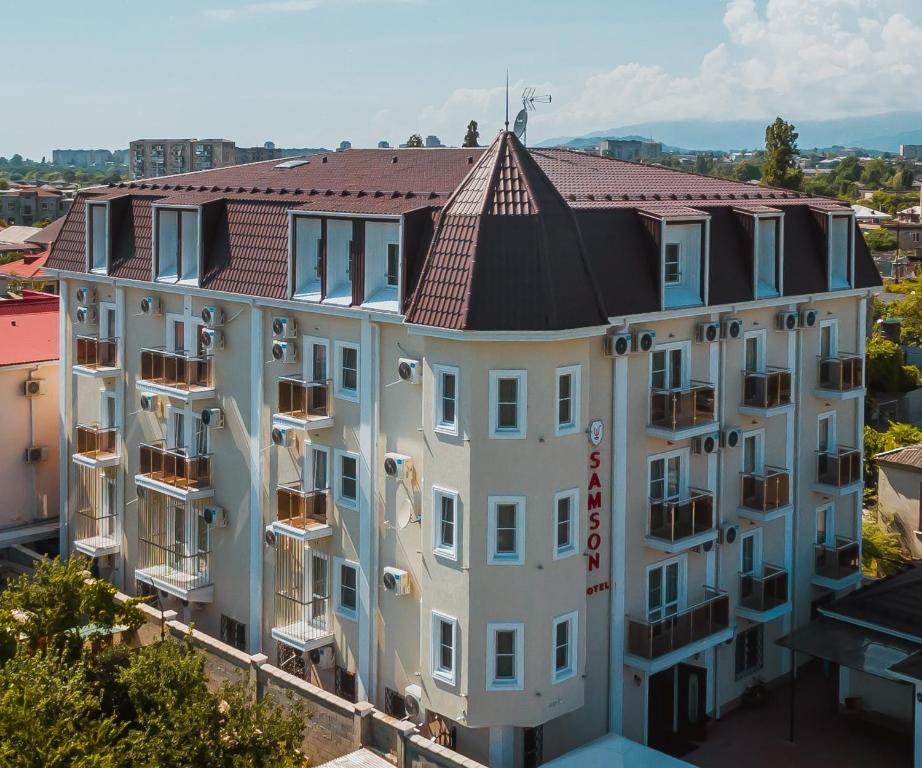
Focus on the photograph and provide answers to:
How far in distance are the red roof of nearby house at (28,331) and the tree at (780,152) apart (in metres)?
46.5

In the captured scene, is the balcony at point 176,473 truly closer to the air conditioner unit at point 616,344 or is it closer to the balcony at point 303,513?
the balcony at point 303,513

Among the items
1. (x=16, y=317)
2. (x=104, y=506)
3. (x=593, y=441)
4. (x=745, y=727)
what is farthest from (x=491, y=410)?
(x=16, y=317)

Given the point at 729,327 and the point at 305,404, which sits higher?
the point at 729,327

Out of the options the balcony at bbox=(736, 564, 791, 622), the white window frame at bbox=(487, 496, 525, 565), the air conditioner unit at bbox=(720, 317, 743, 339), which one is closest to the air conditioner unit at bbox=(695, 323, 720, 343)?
the air conditioner unit at bbox=(720, 317, 743, 339)

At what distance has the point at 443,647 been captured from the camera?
22828 mm

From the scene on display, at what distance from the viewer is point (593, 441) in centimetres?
2303

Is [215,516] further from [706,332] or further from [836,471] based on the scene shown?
[836,471]

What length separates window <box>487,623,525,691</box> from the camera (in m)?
22.2

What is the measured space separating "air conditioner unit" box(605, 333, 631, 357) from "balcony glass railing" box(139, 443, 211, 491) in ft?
35.9

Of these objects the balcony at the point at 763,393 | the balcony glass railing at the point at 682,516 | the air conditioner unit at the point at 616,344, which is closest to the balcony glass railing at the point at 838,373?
the balcony at the point at 763,393

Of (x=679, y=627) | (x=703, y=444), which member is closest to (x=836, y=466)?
(x=703, y=444)

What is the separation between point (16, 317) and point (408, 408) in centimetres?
2027

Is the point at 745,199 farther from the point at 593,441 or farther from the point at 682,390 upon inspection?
the point at 593,441

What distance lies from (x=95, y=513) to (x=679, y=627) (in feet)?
54.5
